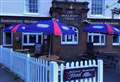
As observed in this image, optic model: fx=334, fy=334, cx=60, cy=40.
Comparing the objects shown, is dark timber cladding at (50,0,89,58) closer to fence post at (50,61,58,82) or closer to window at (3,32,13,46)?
window at (3,32,13,46)

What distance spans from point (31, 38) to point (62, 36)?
2734mm

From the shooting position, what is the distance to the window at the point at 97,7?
1242 inches

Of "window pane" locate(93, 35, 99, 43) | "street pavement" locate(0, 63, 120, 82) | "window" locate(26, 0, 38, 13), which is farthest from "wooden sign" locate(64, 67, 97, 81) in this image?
"window pane" locate(93, 35, 99, 43)

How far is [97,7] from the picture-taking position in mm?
31734

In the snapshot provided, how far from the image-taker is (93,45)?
30641 mm

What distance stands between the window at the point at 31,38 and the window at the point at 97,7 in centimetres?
580

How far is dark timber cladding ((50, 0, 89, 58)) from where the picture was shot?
28875mm

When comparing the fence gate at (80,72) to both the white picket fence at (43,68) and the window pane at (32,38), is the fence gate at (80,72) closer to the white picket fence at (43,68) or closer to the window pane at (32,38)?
the white picket fence at (43,68)

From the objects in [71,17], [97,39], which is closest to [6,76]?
[71,17]

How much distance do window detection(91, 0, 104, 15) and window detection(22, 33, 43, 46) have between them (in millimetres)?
5798

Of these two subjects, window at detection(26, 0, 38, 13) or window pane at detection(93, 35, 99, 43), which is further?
window pane at detection(93, 35, 99, 43)

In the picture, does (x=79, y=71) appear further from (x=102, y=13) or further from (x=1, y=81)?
(x=102, y=13)

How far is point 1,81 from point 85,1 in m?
19.1

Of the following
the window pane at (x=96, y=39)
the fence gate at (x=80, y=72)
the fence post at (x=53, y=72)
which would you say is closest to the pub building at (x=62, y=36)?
the window pane at (x=96, y=39)
